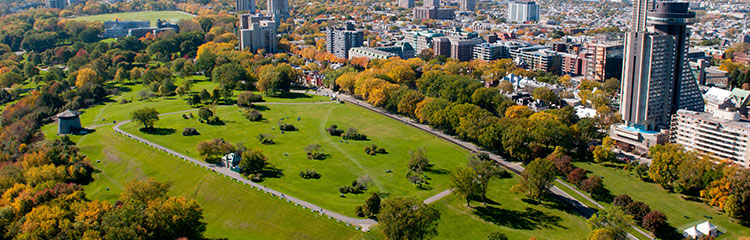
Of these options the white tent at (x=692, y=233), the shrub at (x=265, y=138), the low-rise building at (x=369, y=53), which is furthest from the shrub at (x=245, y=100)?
the white tent at (x=692, y=233)

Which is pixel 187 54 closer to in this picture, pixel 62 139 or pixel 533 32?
pixel 62 139

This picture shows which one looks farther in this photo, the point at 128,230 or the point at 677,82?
the point at 677,82

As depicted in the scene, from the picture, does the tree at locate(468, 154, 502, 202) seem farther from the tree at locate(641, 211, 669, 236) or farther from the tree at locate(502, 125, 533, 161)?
the tree at locate(641, 211, 669, 236)

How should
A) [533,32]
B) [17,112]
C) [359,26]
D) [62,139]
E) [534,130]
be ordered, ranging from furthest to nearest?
[359,26]
[533,32]
[17,112]
[62,139]
[534,130]

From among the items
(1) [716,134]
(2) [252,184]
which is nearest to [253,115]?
(2) [252,184]

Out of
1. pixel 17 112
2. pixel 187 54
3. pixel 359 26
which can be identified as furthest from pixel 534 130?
pixel 359 26

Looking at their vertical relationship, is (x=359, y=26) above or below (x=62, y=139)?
above

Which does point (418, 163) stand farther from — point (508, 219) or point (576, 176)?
point (576, 176)
